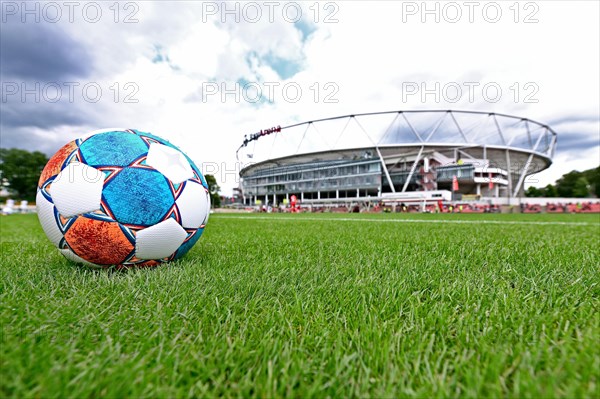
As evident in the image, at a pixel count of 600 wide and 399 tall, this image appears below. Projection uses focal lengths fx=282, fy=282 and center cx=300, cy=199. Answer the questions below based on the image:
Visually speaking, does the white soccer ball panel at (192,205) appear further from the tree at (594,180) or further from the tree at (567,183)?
the tree at (567,183)

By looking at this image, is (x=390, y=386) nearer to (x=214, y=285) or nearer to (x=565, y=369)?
(x=565, y=369)

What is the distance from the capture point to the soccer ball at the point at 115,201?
2.07m

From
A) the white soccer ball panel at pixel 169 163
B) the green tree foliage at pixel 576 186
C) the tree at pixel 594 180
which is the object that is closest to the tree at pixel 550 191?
the green tree foliage at pixel 576 186

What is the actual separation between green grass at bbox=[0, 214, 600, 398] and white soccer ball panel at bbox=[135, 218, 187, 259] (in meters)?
0.20

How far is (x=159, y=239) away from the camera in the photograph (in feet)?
7.37

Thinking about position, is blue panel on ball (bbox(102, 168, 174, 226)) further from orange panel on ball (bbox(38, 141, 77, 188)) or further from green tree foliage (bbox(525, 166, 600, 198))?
green tree foliage (bbox(525, 166, 600, 198))

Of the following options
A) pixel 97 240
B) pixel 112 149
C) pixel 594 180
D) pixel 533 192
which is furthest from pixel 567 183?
pixel 97 240

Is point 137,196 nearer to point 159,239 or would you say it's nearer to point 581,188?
point 159,239

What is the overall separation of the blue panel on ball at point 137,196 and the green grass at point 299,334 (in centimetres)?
43

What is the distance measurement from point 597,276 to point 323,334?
88.4 inches

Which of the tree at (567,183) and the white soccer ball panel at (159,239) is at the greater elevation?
the tree at (567,183)

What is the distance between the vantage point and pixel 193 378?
0.94m

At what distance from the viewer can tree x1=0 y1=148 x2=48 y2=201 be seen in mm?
48969

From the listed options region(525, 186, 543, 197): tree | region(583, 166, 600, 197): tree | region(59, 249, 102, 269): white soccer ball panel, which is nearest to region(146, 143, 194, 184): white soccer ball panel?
region(59, 249, 102, 269): white soccer ball panel
